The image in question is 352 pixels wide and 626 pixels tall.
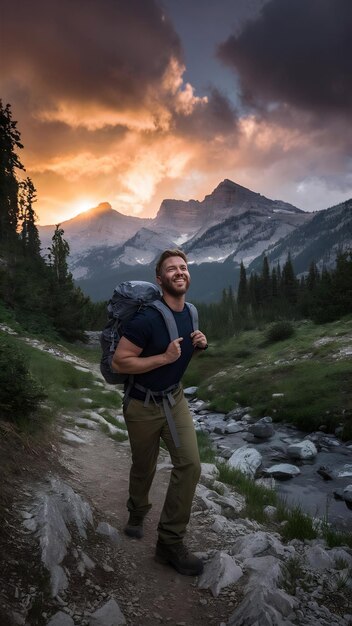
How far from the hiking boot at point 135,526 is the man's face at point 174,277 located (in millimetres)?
3008

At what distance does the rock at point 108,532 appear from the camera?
4699mm

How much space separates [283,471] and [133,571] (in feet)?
25.6

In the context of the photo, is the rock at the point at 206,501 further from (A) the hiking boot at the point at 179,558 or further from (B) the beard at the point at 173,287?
(B) the beard at the point at 173,287

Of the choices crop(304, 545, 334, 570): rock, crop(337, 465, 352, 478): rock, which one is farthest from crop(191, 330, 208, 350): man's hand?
crop(337, 465, 352, 478): rock

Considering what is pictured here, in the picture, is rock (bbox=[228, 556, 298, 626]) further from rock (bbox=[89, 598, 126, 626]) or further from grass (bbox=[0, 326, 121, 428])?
grass (bbox=[0, 326, 121, 428])

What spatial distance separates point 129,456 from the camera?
9.00m

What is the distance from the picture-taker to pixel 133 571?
4188 mm

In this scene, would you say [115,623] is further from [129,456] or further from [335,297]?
[335,297]

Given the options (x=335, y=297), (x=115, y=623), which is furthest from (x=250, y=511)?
(x=335, y=297)

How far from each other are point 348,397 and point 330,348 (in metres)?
11.1

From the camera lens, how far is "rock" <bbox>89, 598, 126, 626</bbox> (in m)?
3.16

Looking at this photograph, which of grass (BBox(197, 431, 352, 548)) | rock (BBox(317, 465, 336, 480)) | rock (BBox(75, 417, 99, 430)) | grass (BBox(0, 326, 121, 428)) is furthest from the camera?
grass (BBox(0, 326, 121, 428))

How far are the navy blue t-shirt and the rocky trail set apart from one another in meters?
1.75

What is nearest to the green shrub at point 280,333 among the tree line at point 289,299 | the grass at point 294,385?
the grass at point 294,385
